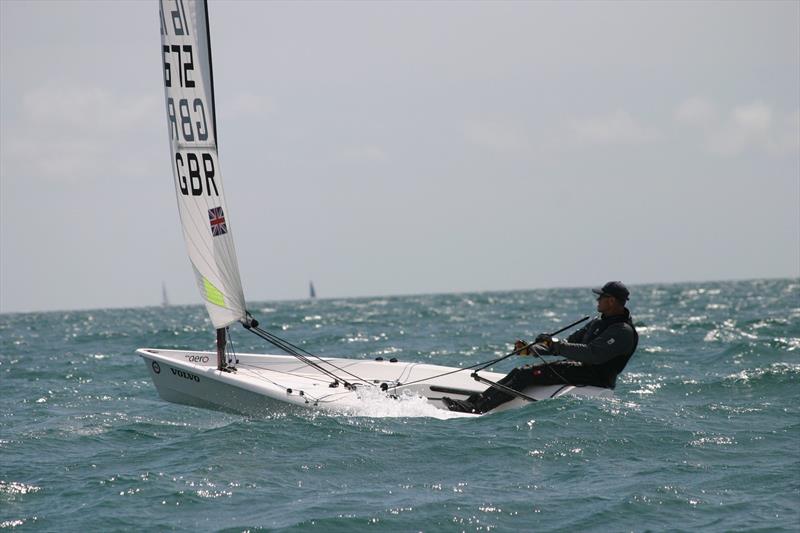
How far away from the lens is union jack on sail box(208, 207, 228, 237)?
36.6ft

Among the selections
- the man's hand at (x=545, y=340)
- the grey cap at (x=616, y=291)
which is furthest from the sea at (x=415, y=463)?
the grey cap at (x=616, y=291)

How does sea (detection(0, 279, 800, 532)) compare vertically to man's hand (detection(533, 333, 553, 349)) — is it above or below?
below

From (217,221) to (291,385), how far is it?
2.10 metres

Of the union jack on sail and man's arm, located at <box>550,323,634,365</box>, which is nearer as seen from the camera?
man's arm, located at <box>550,323,634,365</box>

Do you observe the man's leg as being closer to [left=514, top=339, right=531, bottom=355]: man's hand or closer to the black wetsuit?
the black wetsuit

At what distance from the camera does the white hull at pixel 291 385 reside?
35.3 ft

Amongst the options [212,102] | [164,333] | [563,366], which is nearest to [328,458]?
[563,366]

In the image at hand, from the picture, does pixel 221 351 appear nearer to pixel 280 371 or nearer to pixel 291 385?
pixel 291 385

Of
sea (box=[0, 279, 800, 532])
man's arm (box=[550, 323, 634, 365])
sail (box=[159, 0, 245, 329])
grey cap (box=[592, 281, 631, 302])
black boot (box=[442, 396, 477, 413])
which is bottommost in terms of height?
sea (box=[0, 279, 800, 532])

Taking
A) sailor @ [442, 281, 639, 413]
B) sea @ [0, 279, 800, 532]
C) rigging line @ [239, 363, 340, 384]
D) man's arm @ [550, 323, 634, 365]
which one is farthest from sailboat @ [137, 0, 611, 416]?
rigging line @ [239, 363, 340, 384]

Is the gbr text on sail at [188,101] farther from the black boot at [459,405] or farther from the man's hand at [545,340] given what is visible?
the man's hand at [545,340]

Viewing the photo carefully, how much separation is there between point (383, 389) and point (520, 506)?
14.1 ft

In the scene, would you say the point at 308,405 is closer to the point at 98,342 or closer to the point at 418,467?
the point at 418,467

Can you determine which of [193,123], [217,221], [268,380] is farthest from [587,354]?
[193,123]
